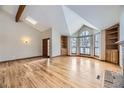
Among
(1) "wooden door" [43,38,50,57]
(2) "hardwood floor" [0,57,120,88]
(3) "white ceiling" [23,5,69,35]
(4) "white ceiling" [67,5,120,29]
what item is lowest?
(2) "hardwood floor" [0,57,120,88]

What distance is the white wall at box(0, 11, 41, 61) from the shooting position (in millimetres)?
8406

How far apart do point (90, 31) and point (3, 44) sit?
6.51 metres

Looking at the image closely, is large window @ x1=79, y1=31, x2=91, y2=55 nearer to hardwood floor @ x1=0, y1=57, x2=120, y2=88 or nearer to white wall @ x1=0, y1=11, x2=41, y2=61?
white wall @ x1=0, y1=11, x2=41, y2=61

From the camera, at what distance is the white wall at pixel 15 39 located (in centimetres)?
841

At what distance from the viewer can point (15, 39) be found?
9.12 m

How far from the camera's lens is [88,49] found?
407 inches

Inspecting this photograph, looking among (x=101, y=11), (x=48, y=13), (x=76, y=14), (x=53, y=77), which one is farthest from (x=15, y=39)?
(x=101, y=11)

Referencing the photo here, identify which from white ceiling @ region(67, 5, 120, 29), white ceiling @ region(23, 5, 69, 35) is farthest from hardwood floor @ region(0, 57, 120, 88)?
white ceiling @ region(23, 5, 69, 35)

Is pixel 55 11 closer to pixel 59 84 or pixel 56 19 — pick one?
pixel 56 19

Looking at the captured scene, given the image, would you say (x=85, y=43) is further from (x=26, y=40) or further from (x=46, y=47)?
(x=26, y=40)

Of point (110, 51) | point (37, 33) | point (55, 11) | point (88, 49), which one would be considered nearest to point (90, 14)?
point (55, 11)

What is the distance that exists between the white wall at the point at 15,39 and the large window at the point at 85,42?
371 cm

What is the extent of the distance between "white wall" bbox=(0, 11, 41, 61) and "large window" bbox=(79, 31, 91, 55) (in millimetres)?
3705
